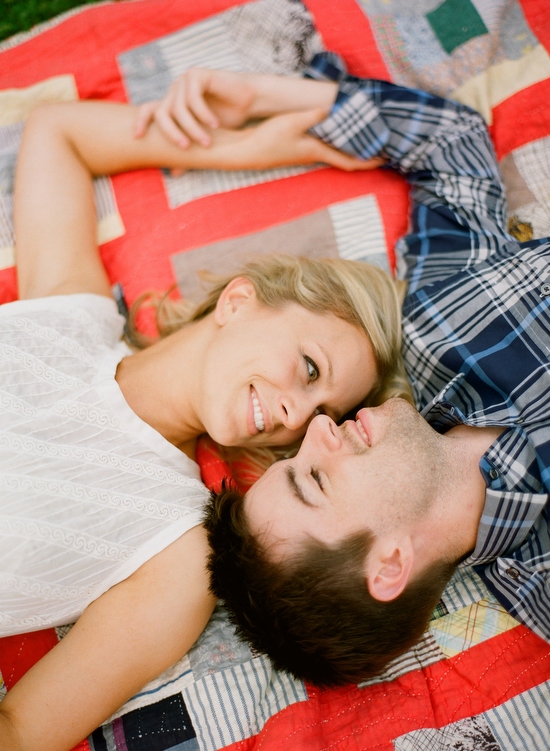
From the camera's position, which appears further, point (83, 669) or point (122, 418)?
point (122, 418)

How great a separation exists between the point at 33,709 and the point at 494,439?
51.1 inches

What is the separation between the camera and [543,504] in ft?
4.81

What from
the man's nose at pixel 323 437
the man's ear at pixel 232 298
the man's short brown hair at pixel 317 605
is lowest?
the man's short brown hair at pixel 317 605

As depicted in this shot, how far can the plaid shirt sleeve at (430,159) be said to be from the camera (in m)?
1.88

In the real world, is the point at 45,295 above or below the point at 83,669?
above

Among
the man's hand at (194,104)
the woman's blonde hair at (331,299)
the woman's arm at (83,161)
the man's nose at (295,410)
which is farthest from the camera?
the man's hand at (194,104)

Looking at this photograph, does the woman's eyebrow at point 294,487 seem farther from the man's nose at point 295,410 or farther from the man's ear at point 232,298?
the man's ear at point 232,298

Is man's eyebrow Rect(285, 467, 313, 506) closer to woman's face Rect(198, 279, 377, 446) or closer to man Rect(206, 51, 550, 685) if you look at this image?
man Rect(206, 51, 550, 685)

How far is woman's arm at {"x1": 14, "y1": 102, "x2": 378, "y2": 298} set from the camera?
1.81 meters

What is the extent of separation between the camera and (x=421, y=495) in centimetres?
136

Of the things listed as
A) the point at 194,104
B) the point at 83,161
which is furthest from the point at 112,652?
the point at 194,104

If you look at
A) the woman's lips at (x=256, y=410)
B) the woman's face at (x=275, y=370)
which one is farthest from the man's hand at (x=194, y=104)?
the woman's lips at (x=256, y=410)

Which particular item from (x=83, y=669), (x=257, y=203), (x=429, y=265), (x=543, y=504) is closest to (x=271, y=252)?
(x=257, y=203)

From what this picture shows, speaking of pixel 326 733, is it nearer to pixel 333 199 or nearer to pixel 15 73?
pixel 333 199
